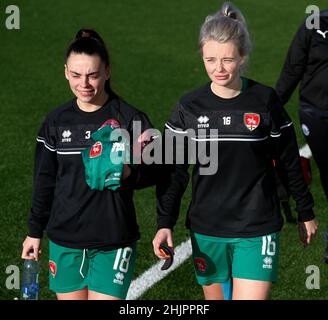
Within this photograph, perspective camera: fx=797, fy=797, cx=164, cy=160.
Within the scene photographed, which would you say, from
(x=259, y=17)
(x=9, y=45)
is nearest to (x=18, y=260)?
(x=9, y=45)

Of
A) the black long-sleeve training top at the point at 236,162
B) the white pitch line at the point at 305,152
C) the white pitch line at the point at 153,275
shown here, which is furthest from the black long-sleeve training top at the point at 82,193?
the white pitch line at the point at 305,152

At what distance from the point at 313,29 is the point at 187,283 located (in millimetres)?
2307

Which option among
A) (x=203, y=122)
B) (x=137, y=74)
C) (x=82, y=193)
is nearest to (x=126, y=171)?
(x=82, y=193)

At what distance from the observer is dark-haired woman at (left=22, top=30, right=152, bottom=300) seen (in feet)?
14.7

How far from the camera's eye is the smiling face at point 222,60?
14.4ft

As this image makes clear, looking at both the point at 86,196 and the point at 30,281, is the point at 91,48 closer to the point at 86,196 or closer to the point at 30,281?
the point at 86,196

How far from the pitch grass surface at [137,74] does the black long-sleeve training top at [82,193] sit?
453 millimetres

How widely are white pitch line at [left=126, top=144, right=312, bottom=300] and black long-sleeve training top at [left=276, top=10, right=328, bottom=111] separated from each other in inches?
65.5

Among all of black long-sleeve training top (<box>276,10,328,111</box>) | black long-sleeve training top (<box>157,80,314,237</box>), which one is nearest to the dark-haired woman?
black long-sleeve training top (<box>157,80,314,237</box>)

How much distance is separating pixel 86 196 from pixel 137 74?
10.1 m

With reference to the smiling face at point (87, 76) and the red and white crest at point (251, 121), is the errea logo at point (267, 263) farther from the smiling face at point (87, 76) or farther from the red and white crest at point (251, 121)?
the smiling face at point (87, 76)
